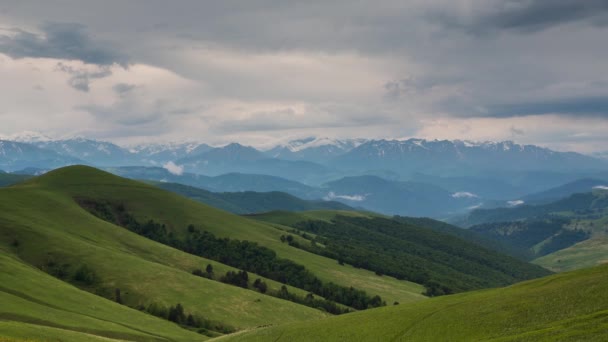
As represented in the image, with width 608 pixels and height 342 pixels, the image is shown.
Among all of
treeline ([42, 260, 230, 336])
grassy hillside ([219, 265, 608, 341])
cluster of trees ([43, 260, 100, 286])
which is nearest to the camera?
grassy hillside ([219, 265, 608, 341])

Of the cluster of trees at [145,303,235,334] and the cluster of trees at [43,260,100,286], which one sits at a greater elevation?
the cluster of trees at [43,260,100,286]

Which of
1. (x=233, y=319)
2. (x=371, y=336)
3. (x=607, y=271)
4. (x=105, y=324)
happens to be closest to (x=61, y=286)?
(x=105, y=324)

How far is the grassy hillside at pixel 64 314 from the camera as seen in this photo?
90.6 meters

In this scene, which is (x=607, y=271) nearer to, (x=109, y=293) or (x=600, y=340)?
(x=600, y=340)

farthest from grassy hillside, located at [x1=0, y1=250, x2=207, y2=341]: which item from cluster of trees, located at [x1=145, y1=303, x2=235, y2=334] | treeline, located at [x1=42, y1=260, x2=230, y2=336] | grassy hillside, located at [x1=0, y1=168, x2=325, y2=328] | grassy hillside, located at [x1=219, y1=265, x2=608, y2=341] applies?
grassy hillside, located at [x1=219, y1=265, x2=608, y2=341]

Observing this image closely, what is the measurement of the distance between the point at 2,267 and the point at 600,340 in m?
125

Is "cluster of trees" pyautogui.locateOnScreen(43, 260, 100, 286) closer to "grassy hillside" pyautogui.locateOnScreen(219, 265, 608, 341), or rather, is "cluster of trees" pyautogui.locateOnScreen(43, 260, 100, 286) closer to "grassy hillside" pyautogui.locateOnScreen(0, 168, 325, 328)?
"grassy hillside" pyautogui.locateOnScreen(0, 168, 325, 328)

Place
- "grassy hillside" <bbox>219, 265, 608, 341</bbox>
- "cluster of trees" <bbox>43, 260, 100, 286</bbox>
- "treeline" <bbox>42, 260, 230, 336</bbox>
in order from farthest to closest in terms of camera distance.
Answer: "cluster of trees" <bbox>43, 260, 100, 286</bbox>
"treeline" <bbox>42, 260, 230, 336</bbox>
"grassy hillside" <bbox>219, 265, 608, 341</bbox>

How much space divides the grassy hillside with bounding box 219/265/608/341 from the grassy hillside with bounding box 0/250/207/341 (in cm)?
3043

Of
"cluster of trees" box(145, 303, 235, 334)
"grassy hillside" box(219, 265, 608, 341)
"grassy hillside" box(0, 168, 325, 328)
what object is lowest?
"cluster of trees" box(145, 303, 235, 334)

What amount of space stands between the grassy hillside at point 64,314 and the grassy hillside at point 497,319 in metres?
30.4

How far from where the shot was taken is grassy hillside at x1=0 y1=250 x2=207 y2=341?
297ft

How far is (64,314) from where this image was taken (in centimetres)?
10525

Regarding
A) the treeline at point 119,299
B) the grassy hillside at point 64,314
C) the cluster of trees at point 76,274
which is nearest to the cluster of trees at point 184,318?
the treeline at point 119,299
